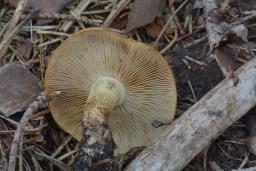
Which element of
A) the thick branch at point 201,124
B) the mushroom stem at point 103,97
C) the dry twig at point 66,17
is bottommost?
the thick branch at point 201,124

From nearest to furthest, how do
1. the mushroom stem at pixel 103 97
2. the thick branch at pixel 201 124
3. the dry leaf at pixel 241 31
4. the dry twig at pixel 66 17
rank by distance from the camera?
the thick branch at pixel 201 124 < the mushroom stem at pixel 103 97 < the dry leaf at pixel 241 31 < the dry twig at pixel 66 17

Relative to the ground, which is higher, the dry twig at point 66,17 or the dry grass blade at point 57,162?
the dry twig at point 66,17

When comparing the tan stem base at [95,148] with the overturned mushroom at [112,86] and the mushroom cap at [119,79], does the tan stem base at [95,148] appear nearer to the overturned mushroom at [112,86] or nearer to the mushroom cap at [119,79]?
the overturned mushroom at [112,86]

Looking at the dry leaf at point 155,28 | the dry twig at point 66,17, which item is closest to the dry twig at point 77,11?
the dry twig at point 66,17

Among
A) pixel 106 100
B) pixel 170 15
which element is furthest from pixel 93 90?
pixel 170 15

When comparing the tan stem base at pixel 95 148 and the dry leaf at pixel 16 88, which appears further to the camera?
the dry leaf at pixel 16 88

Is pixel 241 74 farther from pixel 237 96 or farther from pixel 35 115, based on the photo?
pixel 35 115
